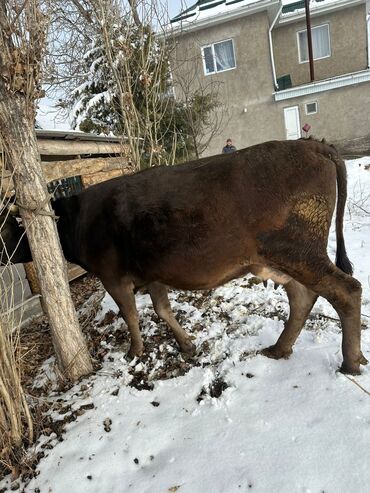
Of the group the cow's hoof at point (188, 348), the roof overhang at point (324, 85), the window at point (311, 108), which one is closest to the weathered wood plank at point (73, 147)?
the cow's hoof at point (188, 348)

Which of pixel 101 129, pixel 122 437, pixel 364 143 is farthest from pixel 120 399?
pixel 364 143

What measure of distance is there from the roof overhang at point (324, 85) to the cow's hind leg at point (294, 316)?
18046 millimetres

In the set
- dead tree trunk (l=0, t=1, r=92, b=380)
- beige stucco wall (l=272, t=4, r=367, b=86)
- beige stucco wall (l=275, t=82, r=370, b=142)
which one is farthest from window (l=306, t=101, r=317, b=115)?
dead tree trunk (l=0, t=1, r=92, b=380)

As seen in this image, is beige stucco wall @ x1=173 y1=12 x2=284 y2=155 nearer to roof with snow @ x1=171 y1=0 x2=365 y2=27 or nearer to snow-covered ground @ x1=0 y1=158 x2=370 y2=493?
roof with snow @ x1=171 y1=0 x2=365 y2=27

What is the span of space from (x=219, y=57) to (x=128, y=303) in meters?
18.8

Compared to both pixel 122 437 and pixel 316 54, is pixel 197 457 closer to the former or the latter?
pixel 122 437

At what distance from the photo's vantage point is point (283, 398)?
2477mm

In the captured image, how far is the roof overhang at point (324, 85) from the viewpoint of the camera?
699 inches

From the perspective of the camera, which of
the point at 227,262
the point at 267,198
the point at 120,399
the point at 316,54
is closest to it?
the point at 267,198

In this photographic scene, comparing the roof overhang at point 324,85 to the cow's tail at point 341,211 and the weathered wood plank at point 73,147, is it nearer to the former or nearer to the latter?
the weathered wood plank at point 73,147

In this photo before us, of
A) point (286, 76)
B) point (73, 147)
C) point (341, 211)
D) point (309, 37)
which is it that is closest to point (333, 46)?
point (309, 37)

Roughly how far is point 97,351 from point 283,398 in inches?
77.8

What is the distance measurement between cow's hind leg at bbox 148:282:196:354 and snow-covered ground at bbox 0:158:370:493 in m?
0.12

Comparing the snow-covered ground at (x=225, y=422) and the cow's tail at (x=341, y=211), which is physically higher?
the cow's tail at (x=341, y=211)
